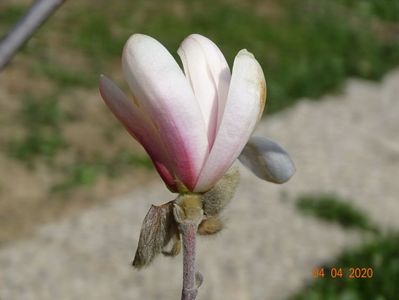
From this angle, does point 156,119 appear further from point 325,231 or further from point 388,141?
point 388,141

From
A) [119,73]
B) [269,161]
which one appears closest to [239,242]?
[119,73]

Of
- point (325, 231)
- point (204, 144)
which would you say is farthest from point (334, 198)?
Answer: point (204, 144)

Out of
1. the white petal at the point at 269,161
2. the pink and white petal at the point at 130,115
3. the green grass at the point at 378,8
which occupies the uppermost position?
the pink and white petal at the point at 130,115

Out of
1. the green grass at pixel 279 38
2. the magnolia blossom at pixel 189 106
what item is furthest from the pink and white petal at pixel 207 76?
the green grass at pixel 279 38

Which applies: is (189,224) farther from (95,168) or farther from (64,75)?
(64,75)

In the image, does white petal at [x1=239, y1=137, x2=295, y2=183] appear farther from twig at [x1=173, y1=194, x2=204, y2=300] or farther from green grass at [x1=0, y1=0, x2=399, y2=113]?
green grass at [x1=0, y1=0, x2=399, y2=113]

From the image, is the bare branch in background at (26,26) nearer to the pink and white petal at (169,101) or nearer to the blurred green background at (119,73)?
the pink and white petal at (169,101)

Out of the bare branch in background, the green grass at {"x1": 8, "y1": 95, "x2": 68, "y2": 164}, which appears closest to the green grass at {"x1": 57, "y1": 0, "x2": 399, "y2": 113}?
the green grass at {"x1": 8, "y1": 95, "x2": 68, "y2": 164}
